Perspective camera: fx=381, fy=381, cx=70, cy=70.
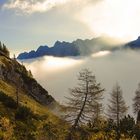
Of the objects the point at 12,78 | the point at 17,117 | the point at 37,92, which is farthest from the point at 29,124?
the point at 37,92

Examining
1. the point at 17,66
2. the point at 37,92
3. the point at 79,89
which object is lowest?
the point at 79,89

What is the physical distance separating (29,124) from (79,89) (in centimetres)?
3222

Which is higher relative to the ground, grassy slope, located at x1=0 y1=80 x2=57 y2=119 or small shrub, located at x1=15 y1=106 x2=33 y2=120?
grassy slope, located at x1=0 y1=80 x2=57 y2=119

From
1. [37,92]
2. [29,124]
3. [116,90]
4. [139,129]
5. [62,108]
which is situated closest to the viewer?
A: [62,108]

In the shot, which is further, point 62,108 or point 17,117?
point 17,117

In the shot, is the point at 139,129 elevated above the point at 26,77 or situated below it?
below

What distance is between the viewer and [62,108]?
42.0 meters

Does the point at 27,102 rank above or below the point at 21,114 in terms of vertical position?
above

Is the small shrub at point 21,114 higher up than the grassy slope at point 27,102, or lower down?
lower down

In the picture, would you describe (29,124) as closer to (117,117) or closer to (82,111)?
(117,117)

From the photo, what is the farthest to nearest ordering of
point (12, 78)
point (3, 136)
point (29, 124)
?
point (12, 78)
point (29, 124)
point (3, 136)

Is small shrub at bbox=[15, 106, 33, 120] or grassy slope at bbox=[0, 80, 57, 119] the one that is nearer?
small shrub at bbox=[15, 106, 33, 120]

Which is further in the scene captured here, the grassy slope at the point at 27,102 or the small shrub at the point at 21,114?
the grassy slope at the point at 27,102

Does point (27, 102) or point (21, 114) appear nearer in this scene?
point (21, 114)
